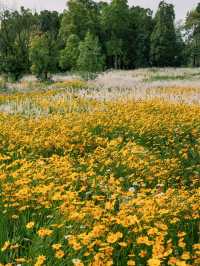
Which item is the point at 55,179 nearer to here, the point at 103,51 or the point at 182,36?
the point at 103,51

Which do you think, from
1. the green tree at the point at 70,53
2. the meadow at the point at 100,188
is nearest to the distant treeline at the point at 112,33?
the green tree at the point at 70,53

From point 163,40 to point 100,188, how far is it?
50622mm

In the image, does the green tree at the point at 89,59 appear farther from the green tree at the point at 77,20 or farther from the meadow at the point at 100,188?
the meadow at the point at 100,188

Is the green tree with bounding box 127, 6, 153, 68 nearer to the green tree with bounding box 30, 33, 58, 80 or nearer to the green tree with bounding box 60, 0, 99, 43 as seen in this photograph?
the green tree with bounding box 60, 0, 99, 43

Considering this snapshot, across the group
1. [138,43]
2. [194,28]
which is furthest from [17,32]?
[194,28]

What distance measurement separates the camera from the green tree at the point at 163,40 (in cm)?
5422

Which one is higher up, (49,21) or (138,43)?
(49,21)

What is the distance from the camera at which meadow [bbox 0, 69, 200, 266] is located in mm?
3342

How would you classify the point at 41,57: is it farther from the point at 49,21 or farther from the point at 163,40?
the point at 49,21

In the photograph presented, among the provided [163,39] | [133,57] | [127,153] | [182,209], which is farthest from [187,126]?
[133,57]

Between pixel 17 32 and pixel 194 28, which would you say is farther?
pixel 194 28

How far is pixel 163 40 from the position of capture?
177ft

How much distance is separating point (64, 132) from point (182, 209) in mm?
4455

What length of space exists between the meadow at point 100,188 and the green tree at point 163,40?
42.5 m
